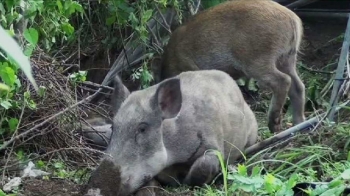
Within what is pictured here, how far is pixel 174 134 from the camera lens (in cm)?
455

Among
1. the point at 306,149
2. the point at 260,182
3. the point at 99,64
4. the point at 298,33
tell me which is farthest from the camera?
the point at 99,64

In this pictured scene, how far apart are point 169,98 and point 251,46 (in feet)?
7.44

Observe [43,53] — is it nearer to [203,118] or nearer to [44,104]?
[44,104]

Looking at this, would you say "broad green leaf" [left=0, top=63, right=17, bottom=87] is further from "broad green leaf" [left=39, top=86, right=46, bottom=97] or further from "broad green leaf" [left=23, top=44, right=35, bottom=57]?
"broad green leaf" [left=39, top=86, right=46, bottom=97]

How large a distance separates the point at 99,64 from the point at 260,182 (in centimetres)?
466

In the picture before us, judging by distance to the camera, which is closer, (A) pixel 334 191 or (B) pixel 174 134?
(A) pixel 334 191

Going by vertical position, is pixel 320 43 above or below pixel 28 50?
below

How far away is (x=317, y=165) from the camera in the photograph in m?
4.52

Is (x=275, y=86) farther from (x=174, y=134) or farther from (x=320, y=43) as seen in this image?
(x=320, y=43)

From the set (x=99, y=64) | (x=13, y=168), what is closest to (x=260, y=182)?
(x=13, y=168)

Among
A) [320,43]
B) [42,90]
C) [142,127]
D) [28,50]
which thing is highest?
[28,50]

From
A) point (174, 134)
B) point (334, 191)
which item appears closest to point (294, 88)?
point (174, 134)

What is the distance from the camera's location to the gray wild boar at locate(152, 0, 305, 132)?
6.38m

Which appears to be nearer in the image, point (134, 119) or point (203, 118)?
point (134, 119)
